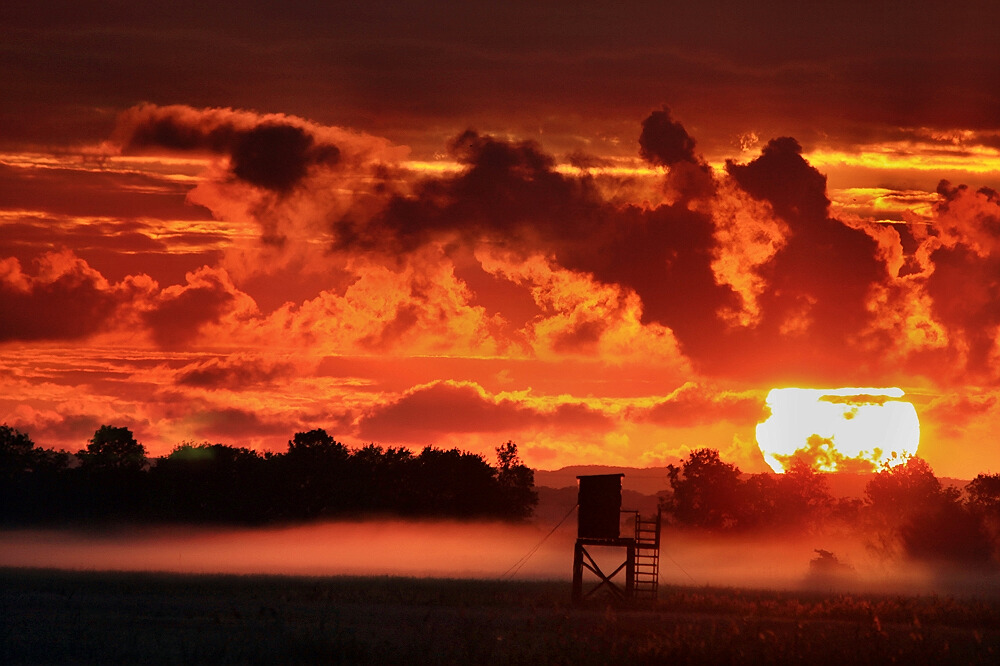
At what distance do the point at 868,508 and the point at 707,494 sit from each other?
849 inches

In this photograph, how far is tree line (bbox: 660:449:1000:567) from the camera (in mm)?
142875

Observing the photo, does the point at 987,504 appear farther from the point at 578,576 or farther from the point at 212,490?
the point at 578,576

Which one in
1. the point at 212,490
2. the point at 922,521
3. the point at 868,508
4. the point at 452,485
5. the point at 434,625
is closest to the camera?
the point at 434,625

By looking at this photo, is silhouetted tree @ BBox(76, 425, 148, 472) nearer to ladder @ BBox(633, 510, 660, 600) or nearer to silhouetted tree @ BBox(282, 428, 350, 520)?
silhouetted tree @ BBox(282, 428, 350, 520)

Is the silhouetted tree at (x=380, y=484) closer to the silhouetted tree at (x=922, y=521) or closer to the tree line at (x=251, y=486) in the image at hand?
the tree line at (x=251, y=486)

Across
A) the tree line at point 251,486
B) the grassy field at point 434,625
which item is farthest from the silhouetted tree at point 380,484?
the grassy field at point 434,625

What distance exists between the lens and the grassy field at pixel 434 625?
37.1 meters

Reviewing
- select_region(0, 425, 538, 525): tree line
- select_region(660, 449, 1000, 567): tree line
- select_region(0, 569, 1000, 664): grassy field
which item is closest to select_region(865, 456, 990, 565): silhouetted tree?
select_region(660, 449, 1000, 567): tree line

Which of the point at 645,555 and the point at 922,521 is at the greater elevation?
the point at 922,521

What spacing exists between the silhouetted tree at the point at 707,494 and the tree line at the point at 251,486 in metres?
40.0

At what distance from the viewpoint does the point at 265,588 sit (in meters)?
66.2

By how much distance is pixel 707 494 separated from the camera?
174875 millimetres

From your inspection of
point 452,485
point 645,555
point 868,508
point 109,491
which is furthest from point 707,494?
point 645,555

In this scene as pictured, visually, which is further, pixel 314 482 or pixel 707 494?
pixel 707 494
